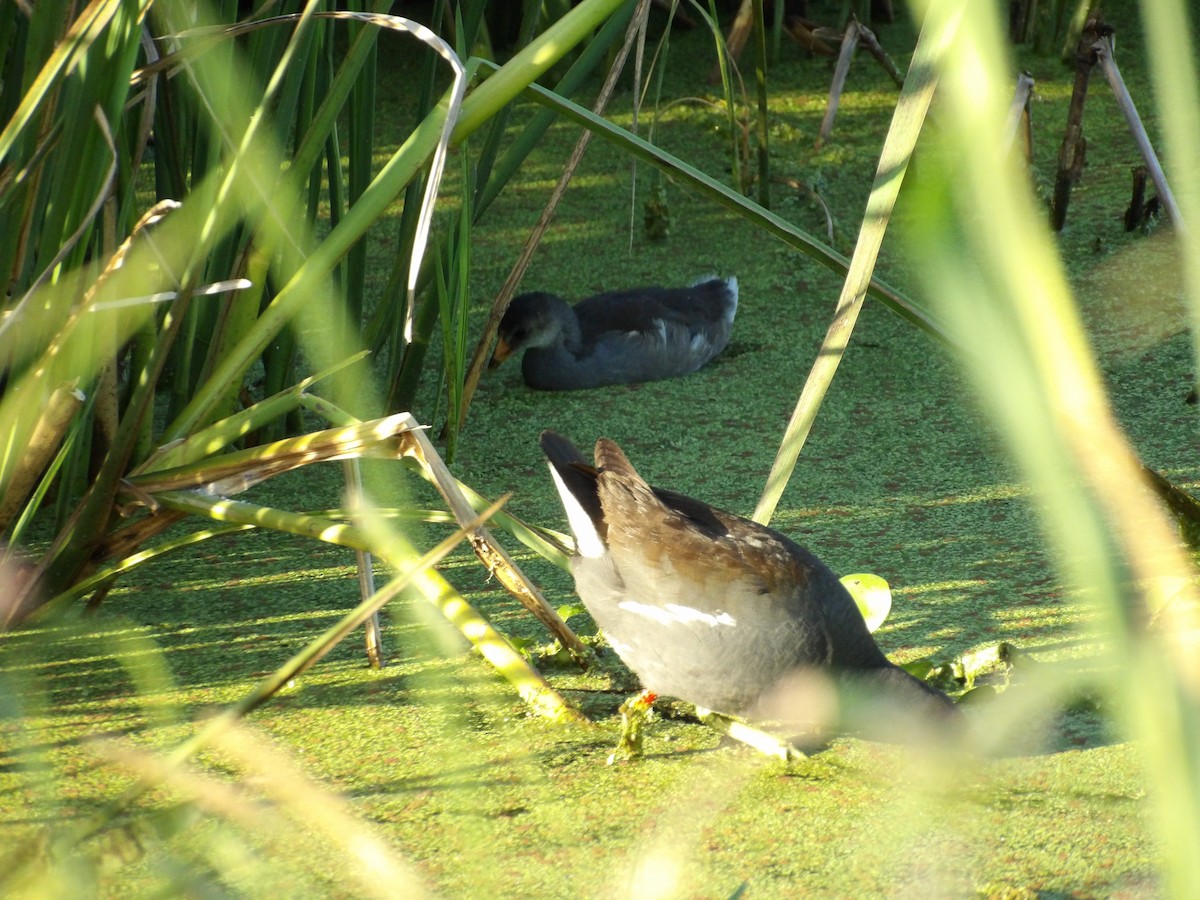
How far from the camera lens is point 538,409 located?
2377 millimetres

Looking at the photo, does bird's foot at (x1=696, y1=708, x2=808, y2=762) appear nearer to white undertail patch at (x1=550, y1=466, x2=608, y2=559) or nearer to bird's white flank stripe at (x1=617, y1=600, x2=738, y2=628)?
bird's white flank stripe at (x1=617, y1=600, x2=738, y2=628)

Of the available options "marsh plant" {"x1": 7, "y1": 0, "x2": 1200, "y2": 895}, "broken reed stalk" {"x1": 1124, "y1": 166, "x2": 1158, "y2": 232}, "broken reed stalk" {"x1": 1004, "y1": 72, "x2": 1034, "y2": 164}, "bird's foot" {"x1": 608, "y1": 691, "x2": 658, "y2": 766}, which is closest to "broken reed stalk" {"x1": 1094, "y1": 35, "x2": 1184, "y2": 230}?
"broken reed stalk" {"x1": 1004, "y1": 72, "x2": 1034, "y2": 164}

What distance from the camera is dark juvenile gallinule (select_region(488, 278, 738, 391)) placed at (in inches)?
95.7

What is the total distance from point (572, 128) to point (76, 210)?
2361 millimetres

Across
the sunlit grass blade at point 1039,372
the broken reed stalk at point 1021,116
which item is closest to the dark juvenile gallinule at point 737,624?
the broken reed stalk at point 1021,116

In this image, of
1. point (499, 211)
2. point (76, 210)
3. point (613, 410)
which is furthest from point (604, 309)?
point (76, 210)

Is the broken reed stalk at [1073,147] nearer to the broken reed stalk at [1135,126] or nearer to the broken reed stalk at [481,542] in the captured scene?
the broken reed stalk at [1135,126]

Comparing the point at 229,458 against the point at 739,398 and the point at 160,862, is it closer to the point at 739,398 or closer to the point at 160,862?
the point at 160,862

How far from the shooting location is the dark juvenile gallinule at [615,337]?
2430mm

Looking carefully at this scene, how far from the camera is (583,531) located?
55.7 inches

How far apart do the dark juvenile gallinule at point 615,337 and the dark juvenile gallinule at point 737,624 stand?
111 cm

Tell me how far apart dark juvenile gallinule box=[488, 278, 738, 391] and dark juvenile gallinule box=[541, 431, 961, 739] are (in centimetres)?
111

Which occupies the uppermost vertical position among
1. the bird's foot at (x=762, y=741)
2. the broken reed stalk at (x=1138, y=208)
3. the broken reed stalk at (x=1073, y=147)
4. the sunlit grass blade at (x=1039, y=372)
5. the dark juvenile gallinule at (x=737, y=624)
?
the sunlit grass blade at (x=1039, y=372)

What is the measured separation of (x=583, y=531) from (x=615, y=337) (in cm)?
112
